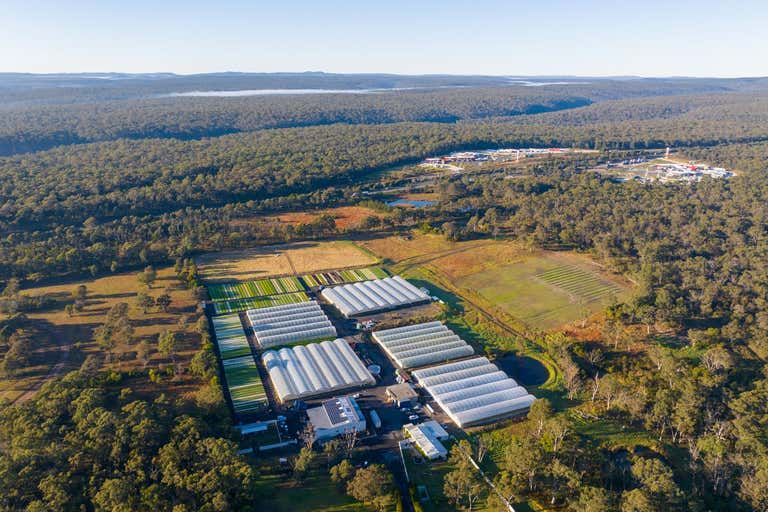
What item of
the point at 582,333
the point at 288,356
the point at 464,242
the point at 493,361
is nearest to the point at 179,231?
the point at 288,356

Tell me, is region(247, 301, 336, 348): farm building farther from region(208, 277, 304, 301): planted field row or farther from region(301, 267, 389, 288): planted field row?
region(301, 267, 389, 288): planted field row

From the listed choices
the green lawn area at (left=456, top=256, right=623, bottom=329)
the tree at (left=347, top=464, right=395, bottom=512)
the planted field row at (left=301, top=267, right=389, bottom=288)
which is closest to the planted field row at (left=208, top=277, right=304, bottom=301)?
the planted field row at (left=301, top=267, right=389, bottom=288)

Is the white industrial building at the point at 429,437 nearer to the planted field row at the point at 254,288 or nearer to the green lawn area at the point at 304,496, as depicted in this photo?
the green lawn area at the point at 304,496

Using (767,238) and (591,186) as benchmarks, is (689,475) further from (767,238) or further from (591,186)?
(591,186)

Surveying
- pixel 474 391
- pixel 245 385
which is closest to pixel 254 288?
pixel 245 385

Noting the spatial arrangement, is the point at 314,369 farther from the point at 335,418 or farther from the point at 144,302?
the point at 144,302

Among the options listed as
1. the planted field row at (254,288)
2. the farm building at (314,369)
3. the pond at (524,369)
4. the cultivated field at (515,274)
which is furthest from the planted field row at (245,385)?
the cultivated field at (515,274)
